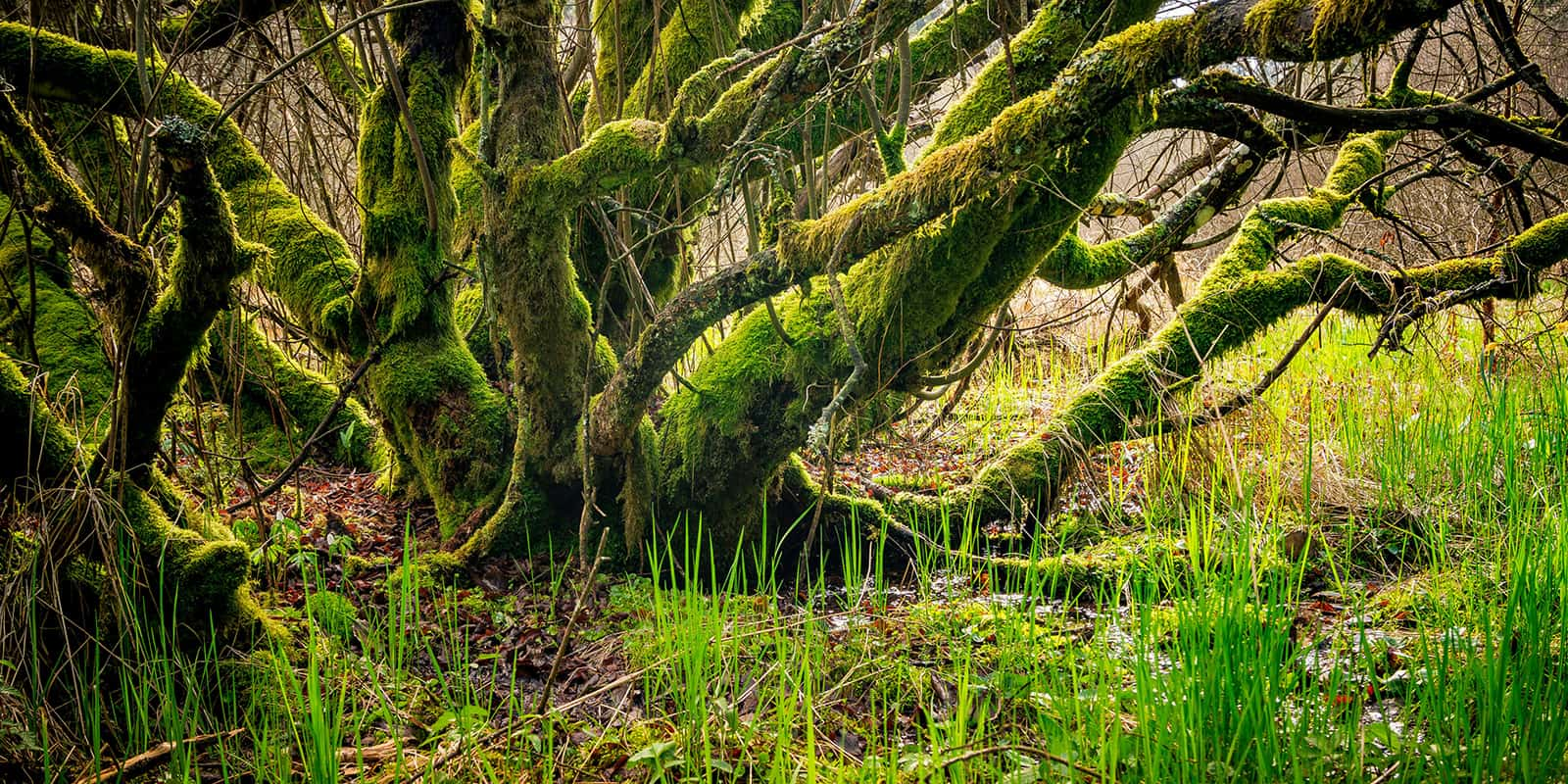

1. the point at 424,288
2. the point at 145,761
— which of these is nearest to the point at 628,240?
the point at 424,288

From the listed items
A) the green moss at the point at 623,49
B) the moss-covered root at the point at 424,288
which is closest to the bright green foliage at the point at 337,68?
the moss-covered root at the point at 424,288

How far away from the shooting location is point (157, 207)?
2043 mm

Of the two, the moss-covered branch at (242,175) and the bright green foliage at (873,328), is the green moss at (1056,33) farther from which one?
the moss-covered branch at (242,175)

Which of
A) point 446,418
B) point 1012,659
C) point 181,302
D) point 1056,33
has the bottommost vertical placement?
point 1012,659

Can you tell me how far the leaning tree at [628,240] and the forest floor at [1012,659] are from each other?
11.8 inches

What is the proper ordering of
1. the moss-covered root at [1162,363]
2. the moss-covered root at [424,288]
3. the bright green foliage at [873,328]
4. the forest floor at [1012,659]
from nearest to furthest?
the forest floor at [1012,659] < the bright green foliage at [873,328] < the moss-covered root at [424,288] < the moss-covered root at [1162,363]

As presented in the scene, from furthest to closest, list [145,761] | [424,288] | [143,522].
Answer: [424,288] → [143,522] → [145,761]

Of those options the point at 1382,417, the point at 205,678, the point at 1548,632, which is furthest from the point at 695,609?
the point at 1382,417

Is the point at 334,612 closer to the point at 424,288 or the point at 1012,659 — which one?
the point at 424,288

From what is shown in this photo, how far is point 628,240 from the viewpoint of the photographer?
13.0 feet

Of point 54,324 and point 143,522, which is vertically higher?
point 54,324

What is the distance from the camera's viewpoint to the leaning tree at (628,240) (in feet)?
6.97

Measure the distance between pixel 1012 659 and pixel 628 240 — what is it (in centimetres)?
242

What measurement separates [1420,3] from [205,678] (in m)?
2.96
